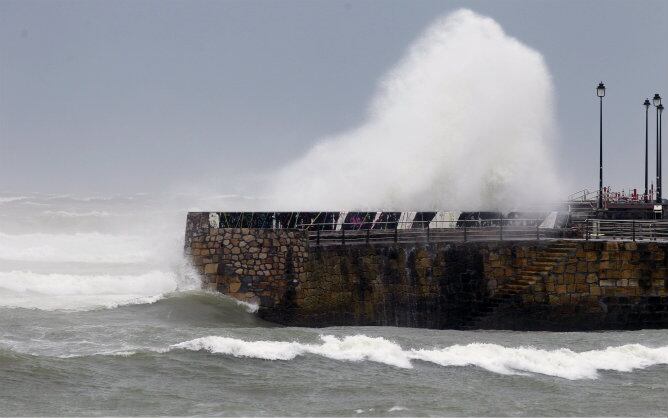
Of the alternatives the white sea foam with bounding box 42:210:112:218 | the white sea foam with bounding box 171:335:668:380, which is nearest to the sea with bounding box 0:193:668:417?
the white sea foam with bounding box 171:335:668:380

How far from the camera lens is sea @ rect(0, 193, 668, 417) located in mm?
11500

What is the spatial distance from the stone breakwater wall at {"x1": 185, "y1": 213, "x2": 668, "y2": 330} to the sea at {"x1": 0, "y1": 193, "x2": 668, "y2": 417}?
73 centimetres

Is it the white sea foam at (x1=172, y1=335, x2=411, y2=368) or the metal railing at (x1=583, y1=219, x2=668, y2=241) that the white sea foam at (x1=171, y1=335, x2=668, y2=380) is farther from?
the metal railing at (x1=583, y1=219, x2=668, y2=241)

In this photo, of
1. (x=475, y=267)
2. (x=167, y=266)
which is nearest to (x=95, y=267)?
(x=167, y=266)

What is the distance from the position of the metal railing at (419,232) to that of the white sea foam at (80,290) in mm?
3134

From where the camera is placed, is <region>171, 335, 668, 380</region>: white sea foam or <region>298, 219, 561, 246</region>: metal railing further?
<region>298, 219, 561, 246</region>: metal railing

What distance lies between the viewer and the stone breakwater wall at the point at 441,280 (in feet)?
61.4

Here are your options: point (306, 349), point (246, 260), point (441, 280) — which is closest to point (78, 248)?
point (246, 260)

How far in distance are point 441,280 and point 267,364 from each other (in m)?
6.16

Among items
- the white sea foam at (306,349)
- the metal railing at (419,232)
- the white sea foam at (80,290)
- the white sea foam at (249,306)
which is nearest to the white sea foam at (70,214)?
the white sea foam at (80,290)

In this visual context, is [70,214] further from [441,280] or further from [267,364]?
[267,364]

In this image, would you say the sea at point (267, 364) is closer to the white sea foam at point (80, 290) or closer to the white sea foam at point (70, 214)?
the white sea foam at point (80, 290)

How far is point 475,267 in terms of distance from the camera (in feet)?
62.4

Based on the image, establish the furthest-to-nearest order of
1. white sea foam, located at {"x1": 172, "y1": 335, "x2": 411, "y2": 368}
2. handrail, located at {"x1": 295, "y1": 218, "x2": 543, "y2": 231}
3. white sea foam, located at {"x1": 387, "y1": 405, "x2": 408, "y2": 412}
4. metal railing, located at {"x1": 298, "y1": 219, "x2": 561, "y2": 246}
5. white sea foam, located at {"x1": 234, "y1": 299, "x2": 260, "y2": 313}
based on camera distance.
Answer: handrail, located at {"x1": 295, "y1": 218, "x2": 543, "y2": 231} → metal railing, located at {"x1": 298, "y1": 219, "x2": 561, "y2": 246} → white sea foam, located at {"x1": 234, "y1": 299, "x2": 260, "y2": 313} → white sea foam, located at {"x1": 172, "y1": 335, "x2": 411, "y2": 368} → white sea foam, located at {"x1": 387, "y1": 405, "x2": 408, "y2": 412}
